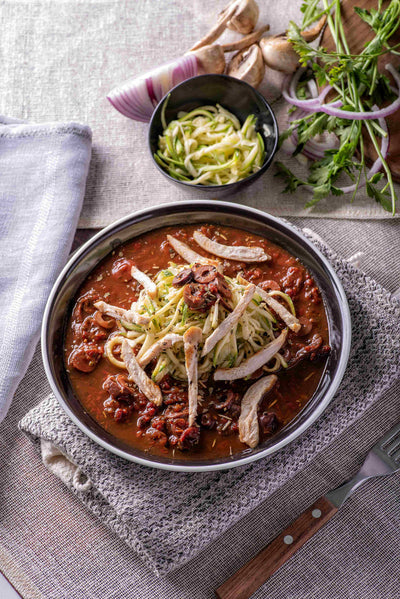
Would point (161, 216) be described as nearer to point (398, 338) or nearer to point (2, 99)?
point (398, 338)

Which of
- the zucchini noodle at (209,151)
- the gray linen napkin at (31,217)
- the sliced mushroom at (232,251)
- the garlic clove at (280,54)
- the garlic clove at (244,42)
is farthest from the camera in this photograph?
the garlic clove at (244,42)

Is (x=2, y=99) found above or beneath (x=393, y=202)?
beneath

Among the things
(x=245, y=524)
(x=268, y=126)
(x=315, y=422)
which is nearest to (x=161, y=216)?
(x=268, y=126)

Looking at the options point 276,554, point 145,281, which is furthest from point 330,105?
point 276,554

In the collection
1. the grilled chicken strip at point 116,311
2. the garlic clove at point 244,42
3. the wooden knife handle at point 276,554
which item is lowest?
the wooden knife handle at point 276,554

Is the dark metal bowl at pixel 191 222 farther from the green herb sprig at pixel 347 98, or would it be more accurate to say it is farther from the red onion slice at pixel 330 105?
the red onion slice at pixel 330 105

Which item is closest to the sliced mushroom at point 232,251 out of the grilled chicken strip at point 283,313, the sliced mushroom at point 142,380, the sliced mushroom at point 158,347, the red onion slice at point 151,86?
the grilled chicken strip at point 283,313
